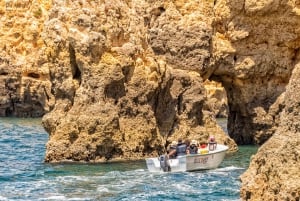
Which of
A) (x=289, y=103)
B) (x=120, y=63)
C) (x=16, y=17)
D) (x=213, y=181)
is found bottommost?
(x=213, y=181)

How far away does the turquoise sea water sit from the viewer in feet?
87.6

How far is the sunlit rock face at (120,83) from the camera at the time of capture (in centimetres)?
3541

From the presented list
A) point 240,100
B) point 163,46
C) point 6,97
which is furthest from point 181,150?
point 6,97

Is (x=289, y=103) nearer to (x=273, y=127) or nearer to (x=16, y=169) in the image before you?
(x=16, y=169)

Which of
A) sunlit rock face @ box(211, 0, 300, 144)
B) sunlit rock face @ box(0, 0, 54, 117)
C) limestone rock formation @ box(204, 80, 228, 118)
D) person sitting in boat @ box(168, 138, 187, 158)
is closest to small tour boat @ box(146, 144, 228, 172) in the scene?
person sitting in boat @ box(168, 138, 187, 158)

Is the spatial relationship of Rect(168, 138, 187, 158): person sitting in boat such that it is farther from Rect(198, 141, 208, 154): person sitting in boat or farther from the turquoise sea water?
the turquoise sea water

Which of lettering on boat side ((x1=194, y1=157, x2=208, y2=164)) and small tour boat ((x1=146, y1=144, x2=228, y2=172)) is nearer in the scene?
small tour boat ((x1=146, y1=144, x2=228, y2=172))

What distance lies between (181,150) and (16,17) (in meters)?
50.7

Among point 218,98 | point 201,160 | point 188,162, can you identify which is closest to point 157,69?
point 201,160

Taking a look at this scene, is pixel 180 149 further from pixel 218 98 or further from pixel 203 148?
pixel 218 98

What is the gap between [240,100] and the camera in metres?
45.8

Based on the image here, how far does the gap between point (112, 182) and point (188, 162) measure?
4.77 metres

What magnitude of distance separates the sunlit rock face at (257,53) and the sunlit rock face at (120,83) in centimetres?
277

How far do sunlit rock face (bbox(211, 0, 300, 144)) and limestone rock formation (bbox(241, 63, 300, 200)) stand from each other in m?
25.9
